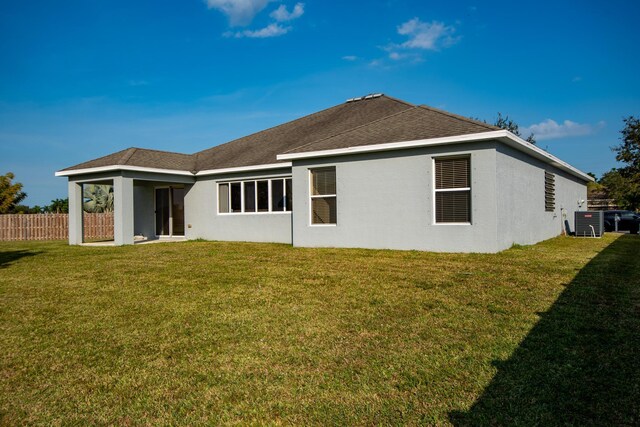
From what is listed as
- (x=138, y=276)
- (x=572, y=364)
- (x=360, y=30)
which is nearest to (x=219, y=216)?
(x=138, y=276)

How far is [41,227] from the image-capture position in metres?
21.6

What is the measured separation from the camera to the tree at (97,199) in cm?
2619

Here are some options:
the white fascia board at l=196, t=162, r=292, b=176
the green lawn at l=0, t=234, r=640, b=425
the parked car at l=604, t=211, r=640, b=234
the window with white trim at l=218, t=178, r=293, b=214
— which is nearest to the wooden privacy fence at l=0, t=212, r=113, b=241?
the white fascia board at l=196, t=162, r=292, b=176

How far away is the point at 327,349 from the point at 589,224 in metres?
16.0

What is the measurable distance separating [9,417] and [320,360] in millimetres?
2199

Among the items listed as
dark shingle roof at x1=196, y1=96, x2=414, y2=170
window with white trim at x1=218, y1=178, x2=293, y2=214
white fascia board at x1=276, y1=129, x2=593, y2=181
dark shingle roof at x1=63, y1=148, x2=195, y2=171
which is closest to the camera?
white fascia board at x1=276, y1=129, x2=593, y2=181

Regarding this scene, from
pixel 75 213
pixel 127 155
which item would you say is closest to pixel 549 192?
pixel 127 155

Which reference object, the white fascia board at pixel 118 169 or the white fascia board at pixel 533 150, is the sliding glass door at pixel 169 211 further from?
the white fascia board at pixel 533 150

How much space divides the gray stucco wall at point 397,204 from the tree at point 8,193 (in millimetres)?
23961

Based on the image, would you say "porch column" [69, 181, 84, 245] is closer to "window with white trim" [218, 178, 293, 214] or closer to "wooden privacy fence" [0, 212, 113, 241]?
"window with white trim" [218, 178, 293, 214]

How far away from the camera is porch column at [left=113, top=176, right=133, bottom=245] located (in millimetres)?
14599

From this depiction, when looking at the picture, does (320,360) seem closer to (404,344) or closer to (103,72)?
(404,344)

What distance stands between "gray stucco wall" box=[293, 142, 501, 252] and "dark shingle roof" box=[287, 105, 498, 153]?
0.37 metres

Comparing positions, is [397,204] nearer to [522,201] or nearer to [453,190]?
[453,190]
